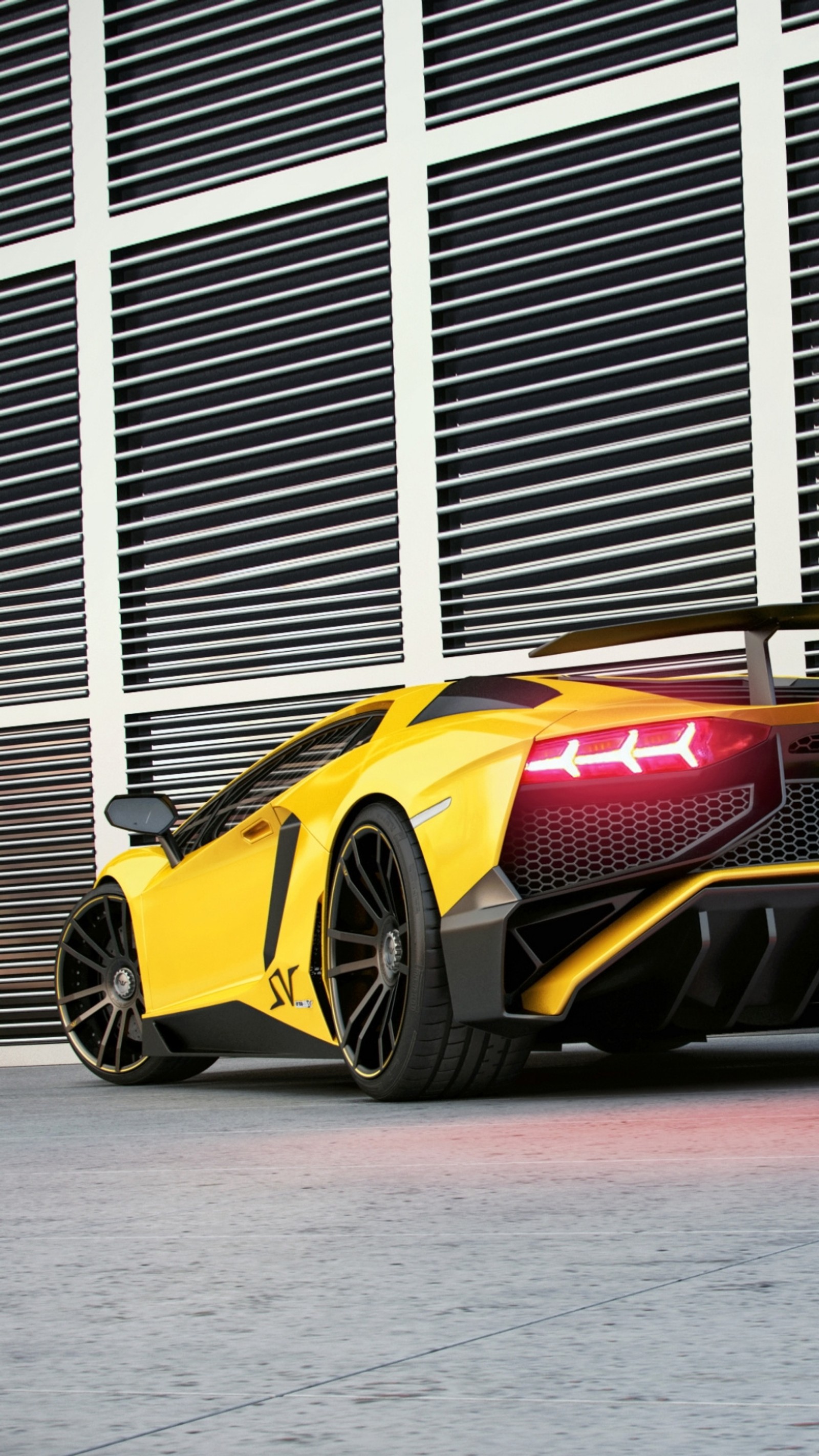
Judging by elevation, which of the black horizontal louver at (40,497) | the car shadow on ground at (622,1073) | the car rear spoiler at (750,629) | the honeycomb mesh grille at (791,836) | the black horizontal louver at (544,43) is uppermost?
the black horizontal louver at (544,43)

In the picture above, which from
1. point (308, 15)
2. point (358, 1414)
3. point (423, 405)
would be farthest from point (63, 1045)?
point (358, 1414)

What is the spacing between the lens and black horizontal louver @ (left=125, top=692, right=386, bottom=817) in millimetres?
11594

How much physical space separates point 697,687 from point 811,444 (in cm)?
434

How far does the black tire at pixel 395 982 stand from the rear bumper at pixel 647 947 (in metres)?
0.11

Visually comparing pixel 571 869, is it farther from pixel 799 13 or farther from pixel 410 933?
pixel 799 13

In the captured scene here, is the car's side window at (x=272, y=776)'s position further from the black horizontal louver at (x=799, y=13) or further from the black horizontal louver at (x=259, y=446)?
the black horizontal louver at (x=799, y=13)

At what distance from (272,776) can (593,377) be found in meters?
4.54

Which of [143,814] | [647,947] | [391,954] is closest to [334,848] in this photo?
[391,954]

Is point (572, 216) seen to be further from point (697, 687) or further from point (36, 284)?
point (697, 687)

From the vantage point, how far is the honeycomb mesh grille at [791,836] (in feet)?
16.4

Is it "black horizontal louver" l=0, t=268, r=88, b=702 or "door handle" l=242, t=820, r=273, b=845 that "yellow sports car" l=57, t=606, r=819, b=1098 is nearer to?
"door handle" l=242, t=820, r=273, b=845

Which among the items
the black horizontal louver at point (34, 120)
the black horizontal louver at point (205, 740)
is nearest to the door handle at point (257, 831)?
→ the black horizontal louver at point (205, 740)

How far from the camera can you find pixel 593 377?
10.4m

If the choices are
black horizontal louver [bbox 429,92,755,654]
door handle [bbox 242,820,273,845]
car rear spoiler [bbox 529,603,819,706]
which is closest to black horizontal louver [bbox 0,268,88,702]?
black horizontal louver [bbox 429,92,755,654]
